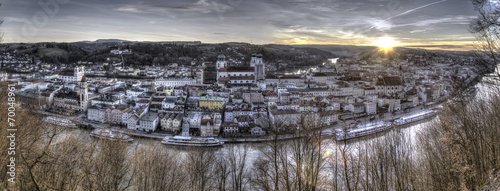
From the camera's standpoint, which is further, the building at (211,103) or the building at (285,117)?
the building at (211,103)

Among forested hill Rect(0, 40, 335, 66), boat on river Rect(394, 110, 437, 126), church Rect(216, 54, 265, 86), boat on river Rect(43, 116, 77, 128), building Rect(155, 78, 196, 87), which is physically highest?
forested hill Rect(0, 40, 335, 66)

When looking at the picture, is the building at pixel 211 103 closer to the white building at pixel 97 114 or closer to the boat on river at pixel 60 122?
the white building at pixel 97 114

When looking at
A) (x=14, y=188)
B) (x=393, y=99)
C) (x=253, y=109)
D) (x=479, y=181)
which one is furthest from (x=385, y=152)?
(x=393, y=99)

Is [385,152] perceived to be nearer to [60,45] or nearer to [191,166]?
[191,166]

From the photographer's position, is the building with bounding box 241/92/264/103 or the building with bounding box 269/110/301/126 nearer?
the building with bounding box 269/110/301/126

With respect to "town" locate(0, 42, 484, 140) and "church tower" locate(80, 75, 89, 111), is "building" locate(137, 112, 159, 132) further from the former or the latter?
"church tower" locate(80, 75, 89, 111)

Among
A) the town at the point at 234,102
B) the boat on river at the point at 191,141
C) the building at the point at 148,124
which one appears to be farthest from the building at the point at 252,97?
the boat on river at the point at 191,141

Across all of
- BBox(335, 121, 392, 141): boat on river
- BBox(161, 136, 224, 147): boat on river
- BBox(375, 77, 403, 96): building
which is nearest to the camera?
BBox(161, 136, 224, 147): boat on river

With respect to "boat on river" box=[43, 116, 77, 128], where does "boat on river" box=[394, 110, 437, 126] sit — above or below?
below

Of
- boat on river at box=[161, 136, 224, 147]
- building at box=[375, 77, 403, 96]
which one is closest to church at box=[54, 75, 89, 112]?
boat on river at box=[161, 136, 224, 147]
